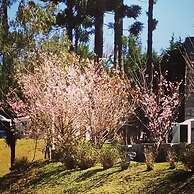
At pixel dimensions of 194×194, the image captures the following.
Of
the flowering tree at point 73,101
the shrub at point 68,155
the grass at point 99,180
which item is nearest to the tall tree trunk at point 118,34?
the flowering tree at point 73,101

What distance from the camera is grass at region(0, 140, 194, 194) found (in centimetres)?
1232

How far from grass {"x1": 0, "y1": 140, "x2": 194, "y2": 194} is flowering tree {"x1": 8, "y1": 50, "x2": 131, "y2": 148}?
4.60ft

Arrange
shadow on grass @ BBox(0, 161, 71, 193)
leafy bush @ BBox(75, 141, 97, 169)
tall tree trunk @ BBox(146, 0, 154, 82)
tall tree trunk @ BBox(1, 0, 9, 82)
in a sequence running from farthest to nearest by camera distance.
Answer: tall tree trunk @ BBox(146, 0, 154, 82)
tall tree trunk @ BBox(1, 0, 9, 82)
shadow on grass @ BBox(0, 161, 71, 193)
leafy bush @ BBox(75, 141, 97, 169)

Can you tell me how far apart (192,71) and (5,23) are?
9.96 metres

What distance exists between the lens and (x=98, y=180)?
1460cm

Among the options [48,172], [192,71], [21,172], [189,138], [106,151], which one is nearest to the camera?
[192,71]

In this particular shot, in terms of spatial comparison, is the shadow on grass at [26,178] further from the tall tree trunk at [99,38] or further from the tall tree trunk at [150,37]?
the tall tree trunk at [150,37]

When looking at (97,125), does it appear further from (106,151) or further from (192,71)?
(192,71)

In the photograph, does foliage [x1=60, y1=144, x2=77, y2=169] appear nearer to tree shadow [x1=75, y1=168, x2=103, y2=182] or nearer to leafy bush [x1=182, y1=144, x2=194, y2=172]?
tree shadow [x1=75, y1=168, x2=103, y2=182]

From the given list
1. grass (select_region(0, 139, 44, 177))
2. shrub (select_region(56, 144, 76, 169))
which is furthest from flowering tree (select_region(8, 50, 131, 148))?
grass (select_region(0, 139, 44, 177))

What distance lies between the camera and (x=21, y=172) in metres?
19.4

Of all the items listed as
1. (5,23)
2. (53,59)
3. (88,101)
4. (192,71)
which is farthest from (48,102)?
(192,71)

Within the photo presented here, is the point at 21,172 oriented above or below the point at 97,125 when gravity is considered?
below

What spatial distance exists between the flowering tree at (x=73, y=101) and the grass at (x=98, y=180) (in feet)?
4.60
